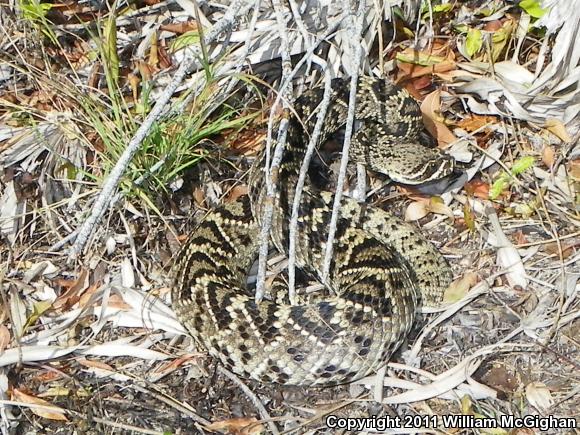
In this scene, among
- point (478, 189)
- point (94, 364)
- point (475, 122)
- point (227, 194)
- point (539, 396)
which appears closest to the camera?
Result: point (539, 396)

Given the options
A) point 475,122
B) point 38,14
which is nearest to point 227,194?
point 38,14

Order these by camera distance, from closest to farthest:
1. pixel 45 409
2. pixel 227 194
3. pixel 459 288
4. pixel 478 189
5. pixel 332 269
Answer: pixel 45 409, pixel 459 288, pixel 332 269, pixel 478 189, pixel 227 194

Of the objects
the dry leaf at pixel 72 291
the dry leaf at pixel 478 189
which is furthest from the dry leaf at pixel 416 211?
the dry leaf at pixel 72 291

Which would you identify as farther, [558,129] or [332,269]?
[558,129]

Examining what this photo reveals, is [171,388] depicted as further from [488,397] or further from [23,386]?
[488,397]

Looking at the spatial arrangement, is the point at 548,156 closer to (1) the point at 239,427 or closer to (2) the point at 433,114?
(2) the point at 433,114
